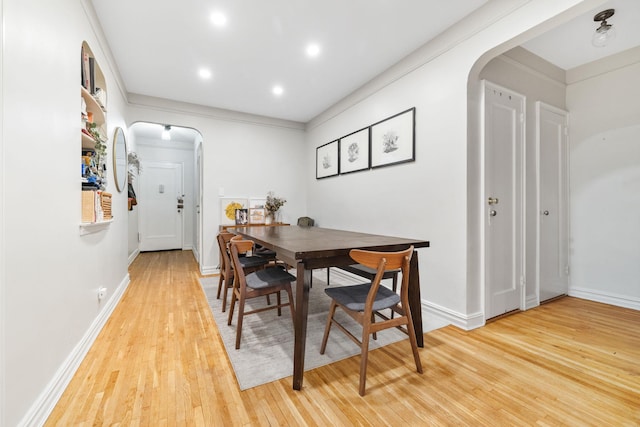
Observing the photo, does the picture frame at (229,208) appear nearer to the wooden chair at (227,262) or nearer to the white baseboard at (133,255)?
the wooden chair at (227,262)

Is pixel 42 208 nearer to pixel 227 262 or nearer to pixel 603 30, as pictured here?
pixel 227 262

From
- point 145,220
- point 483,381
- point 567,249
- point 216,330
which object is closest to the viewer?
point 483,381

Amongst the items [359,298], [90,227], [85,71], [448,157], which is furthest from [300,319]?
[85,71]

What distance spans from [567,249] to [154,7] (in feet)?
15.5

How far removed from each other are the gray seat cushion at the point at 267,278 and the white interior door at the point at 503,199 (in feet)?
5.65

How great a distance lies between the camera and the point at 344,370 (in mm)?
1617

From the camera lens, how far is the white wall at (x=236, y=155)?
3.84 metres

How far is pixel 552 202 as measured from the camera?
2850mm

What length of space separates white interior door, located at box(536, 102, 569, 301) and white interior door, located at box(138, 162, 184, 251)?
6.59 metres

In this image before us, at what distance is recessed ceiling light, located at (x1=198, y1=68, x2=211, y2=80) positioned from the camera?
2945 millimetres

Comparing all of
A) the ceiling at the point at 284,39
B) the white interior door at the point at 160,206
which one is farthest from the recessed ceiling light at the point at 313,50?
the white interior door at the point at 160,206

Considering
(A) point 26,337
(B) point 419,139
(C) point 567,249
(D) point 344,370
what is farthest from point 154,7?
(C) point 567,249

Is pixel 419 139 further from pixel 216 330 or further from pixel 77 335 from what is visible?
pixel 77 335

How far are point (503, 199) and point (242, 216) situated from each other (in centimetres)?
351
